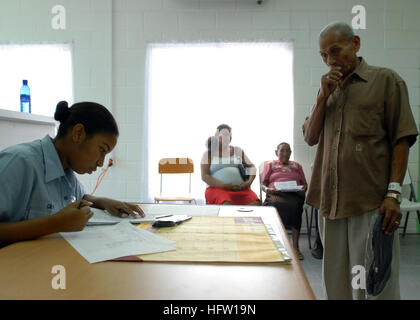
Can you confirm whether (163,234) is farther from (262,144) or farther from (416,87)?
(416,87)

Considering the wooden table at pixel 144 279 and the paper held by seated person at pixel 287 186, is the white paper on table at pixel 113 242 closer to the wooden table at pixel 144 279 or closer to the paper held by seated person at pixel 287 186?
the wooden table at pixel 144 279

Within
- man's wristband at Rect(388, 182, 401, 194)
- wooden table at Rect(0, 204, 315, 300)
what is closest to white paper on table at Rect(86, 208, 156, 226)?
wooden table at Rect(0, 204, 315, 300)

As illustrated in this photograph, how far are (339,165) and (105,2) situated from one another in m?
3.40

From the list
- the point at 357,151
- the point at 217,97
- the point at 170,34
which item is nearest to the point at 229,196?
the point at 217,97

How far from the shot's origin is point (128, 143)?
368cm

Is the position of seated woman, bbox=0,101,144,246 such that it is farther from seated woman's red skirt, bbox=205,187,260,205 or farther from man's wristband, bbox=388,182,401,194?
→ seated woman's red skirt, bbox=205,187,260,205

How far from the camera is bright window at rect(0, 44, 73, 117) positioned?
3.69m

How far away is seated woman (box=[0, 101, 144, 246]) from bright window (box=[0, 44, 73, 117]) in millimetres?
2895

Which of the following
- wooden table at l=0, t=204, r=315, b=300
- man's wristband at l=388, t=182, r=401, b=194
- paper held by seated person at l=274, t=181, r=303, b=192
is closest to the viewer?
wooden table at l=0, t=204, r=315, b=300

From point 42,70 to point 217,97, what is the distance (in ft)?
6.71

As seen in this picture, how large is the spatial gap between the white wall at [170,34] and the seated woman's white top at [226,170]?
77 centimetres

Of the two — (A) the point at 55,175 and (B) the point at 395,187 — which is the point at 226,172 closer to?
A: (B) the point at 395,187

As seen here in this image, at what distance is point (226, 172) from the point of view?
3193 millimetres

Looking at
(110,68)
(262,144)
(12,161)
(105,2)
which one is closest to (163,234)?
(12,161)
